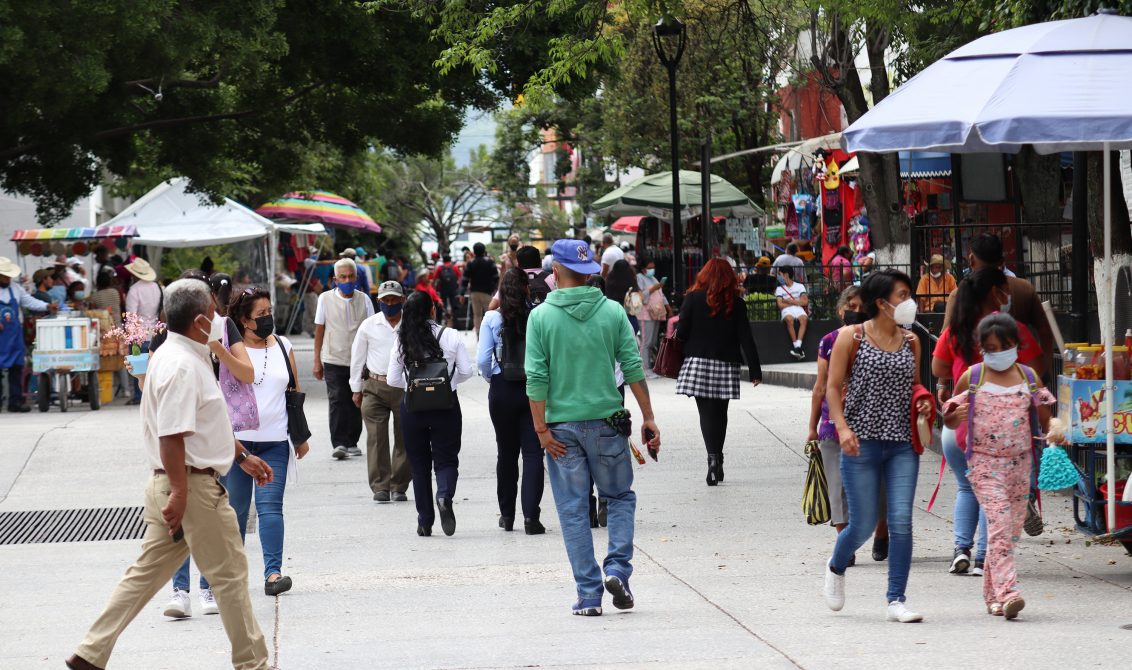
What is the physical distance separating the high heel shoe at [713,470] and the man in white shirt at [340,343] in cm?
367

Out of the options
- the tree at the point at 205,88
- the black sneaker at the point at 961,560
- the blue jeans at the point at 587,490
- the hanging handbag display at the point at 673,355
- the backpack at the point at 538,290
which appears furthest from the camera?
the tree at the point at 205,88

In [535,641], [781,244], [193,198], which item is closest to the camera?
[535,641]

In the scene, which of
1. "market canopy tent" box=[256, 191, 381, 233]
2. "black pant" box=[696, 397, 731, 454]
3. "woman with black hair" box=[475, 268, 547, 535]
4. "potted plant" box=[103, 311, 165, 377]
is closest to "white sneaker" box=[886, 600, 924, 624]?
"woman with black hair" box=[475, 268, 547, 535]

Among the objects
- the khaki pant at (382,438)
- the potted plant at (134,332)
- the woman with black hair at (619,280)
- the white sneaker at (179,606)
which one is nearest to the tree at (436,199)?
the woman with black hair at (619,280)

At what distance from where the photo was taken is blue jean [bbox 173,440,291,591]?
766 centimetres

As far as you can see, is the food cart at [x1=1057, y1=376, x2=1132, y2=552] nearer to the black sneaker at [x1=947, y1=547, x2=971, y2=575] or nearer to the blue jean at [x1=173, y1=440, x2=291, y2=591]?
the black sneaker at [x1=947, y1=547, x2=971, y2=575]

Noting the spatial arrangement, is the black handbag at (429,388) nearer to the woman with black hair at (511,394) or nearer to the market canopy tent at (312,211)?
the woman with black hair at (511,394)

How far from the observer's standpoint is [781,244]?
114ft

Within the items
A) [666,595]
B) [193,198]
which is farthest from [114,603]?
[193,198]

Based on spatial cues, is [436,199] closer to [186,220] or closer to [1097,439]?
[186,220]

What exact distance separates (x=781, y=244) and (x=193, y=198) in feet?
47.2

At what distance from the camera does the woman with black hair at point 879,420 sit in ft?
22.8

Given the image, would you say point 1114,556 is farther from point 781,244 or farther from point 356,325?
point 781,244

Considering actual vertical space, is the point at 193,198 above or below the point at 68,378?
above
